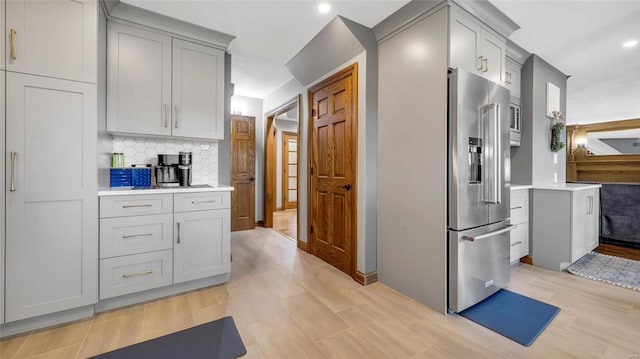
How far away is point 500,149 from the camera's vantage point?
2.22 metres

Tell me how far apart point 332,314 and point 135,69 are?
107 inches

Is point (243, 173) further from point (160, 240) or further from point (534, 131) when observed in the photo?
point (534, 131)

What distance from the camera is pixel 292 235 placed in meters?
4.45

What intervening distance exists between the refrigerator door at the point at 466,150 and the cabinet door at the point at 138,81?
2.55 metres

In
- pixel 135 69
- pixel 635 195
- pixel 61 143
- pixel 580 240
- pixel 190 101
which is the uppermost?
pixel 135 69

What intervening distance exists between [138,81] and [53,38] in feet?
1.91

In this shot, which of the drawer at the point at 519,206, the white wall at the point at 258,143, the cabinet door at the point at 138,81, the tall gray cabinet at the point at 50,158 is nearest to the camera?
the tall gray cabinet at the point at 50,158

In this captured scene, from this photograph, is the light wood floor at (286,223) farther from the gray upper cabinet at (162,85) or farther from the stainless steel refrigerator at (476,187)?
the stainless steel refrigerator at (476,187)

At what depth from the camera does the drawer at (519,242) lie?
2.85 metres

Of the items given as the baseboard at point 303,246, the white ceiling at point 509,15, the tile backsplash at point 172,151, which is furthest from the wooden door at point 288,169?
the tile backsplash at point 172,151

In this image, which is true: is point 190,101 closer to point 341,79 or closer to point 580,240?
point 341,79

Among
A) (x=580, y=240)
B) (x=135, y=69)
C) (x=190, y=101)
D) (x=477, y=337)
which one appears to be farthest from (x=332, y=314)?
(x=580, y=240)

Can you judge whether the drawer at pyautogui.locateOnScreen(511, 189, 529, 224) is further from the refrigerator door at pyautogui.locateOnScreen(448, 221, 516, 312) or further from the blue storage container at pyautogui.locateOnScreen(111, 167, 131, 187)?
the blue storage container at pyautogui.locateOnScreen(111, 167, 131, 187)

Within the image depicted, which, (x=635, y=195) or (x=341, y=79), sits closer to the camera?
(x=341, y=79)
